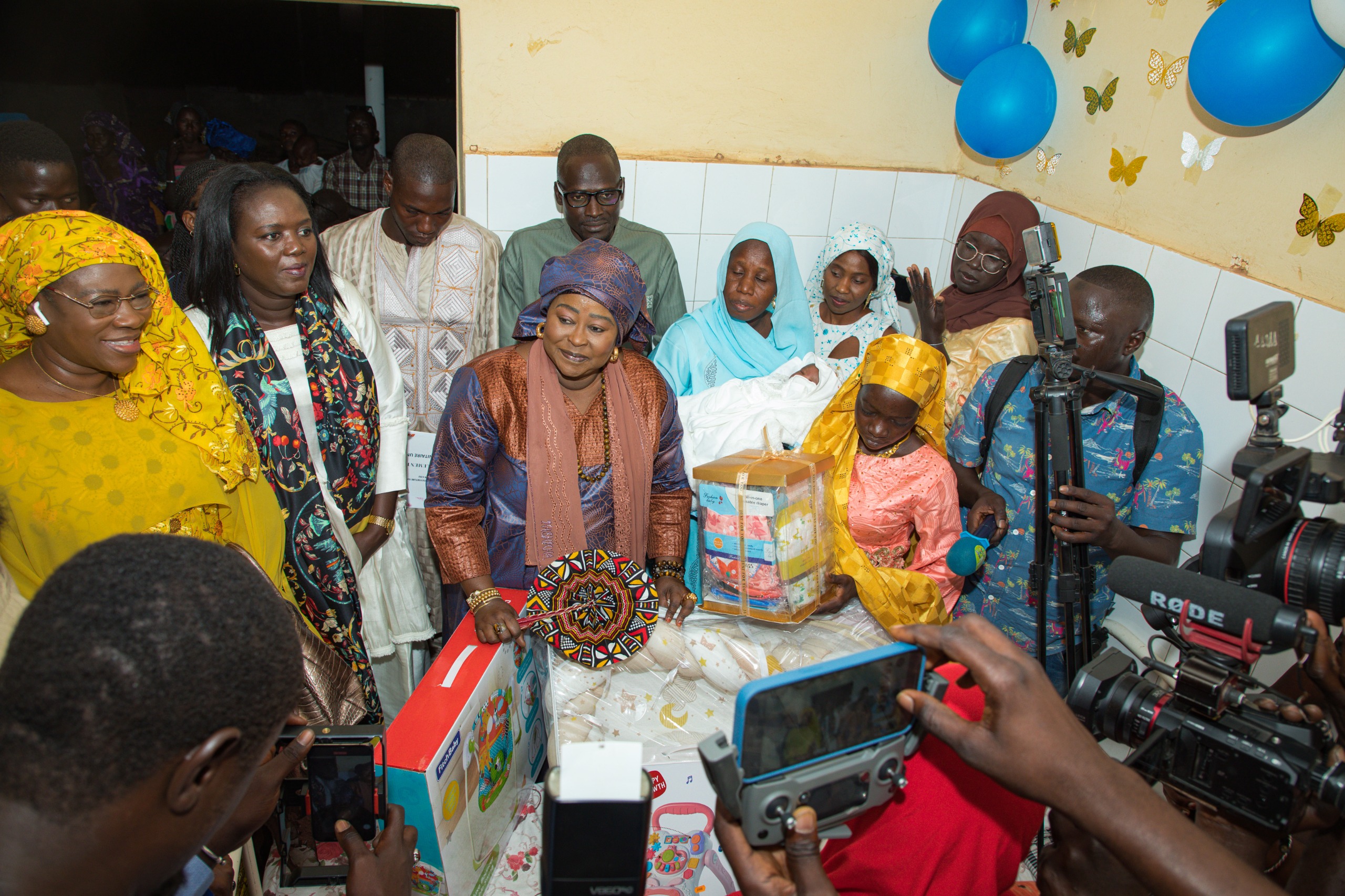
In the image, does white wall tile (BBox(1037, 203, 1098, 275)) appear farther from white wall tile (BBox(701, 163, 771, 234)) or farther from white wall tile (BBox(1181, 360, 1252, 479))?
white wall tile (BBox(701, 163, 771, 234))

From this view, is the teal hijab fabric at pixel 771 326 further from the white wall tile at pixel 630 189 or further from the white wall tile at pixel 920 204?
the white wall tile at pixel 920 204

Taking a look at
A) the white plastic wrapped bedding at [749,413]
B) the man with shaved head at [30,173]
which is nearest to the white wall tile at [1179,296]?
the white plastic wrapped bedding at [749,413]

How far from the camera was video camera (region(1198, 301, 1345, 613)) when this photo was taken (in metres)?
1.21

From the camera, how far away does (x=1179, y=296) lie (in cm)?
279

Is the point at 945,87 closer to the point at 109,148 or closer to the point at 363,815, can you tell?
the point at 363,815

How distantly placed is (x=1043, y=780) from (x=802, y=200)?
364 centimetres

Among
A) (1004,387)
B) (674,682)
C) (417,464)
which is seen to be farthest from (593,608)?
(1004,387)

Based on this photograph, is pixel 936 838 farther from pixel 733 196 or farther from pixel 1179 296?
pixel 733 196

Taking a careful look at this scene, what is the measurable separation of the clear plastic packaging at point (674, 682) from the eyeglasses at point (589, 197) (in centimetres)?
199

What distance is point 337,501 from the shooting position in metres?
2.32

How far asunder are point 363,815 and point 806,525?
1.17 meters

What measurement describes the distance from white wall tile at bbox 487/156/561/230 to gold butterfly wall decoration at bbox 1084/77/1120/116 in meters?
2.41

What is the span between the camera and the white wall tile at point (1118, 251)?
116 inches

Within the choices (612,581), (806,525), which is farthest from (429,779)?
(806,525)
